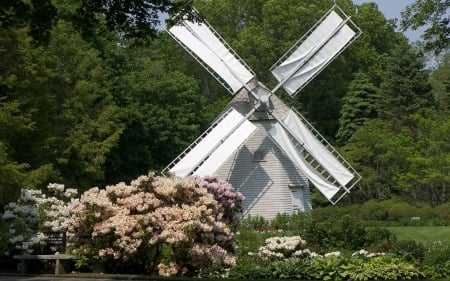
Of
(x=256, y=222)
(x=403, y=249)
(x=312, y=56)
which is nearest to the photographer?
(x=403, y=249)

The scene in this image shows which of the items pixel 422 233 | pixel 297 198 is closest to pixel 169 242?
pixel 422 233

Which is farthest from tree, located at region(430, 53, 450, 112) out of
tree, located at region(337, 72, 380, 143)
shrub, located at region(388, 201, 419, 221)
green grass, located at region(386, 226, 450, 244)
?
green grass, located at region(386, 226, 450, 244)

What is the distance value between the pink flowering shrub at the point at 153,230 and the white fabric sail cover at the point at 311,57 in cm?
2034

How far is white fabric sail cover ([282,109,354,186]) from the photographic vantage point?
114ft

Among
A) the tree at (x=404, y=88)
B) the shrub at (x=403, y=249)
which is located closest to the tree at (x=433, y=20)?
the shrub at (x=403, y=249)

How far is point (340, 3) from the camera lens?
69375 millimetres

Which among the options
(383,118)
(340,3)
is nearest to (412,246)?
(383,118)

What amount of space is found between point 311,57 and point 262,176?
20.1 ft

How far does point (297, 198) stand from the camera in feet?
120

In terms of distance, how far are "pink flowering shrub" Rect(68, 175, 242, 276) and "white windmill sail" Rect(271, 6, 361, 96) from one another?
20341 mm

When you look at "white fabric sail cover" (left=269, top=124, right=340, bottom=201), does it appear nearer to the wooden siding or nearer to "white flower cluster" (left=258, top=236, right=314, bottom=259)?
the wooden siding

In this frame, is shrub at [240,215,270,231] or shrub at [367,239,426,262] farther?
shrub at [240,215,270,231]

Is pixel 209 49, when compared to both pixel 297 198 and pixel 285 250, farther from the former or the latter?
pixel 285 250

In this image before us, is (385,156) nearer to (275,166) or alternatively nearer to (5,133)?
(275,166)
